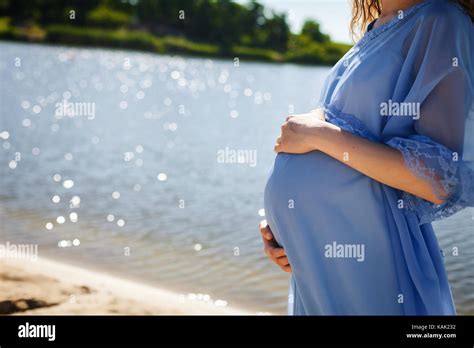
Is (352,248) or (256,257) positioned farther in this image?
(256,257)

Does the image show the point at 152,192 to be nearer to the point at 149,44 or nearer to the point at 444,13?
the point at 444,13

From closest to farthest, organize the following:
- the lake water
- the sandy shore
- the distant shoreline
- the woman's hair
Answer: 1. the woman's hair
2. the sandy shore
3. the lake water
4. the distant shoreline

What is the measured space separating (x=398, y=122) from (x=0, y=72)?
2120 centimetres

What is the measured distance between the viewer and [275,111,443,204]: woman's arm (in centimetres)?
155

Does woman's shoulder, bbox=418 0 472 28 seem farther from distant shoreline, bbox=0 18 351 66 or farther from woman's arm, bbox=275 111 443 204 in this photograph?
distant shoreline, bbox=0 18 351 66

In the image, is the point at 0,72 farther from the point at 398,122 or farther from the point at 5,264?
the point at 398,122

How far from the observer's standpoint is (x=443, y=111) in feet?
5.03

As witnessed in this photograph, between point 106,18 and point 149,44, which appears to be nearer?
point 149,44

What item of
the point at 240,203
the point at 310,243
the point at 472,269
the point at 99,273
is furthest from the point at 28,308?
the point at 240,203

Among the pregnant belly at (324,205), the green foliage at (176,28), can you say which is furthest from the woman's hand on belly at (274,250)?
the green foliage at (176,28)

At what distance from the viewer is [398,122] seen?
1599 mm
